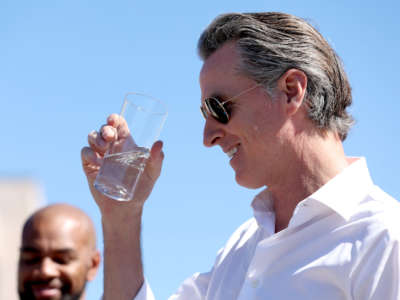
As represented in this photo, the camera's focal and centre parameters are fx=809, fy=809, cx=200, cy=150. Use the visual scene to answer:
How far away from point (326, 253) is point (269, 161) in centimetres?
66

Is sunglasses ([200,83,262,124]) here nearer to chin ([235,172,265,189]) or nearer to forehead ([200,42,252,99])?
forehead ([200,42,252,99])

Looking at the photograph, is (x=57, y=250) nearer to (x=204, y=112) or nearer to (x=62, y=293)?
(x=62, y=293)

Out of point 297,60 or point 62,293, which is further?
point 297,60

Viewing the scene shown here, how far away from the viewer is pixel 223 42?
447 cm

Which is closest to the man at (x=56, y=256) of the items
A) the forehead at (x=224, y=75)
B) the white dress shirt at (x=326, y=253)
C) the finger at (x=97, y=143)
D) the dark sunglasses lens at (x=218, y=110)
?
the finger at (x=97, y=143)

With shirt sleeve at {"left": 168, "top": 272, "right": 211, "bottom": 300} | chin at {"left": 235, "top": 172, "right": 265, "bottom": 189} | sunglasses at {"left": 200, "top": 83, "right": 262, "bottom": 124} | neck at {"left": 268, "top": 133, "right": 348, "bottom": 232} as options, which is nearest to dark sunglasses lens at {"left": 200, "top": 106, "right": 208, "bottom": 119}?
sunglasses at {"left": 200, "top": 83, "right": 262, "bottom": 124}

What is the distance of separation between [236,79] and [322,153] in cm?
61

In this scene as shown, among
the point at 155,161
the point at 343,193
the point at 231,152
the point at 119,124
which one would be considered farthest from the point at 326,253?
the point at 119,124

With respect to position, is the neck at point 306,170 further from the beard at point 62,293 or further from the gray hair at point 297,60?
the beard at point 62,293

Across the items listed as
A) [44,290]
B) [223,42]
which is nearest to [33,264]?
[44,290]

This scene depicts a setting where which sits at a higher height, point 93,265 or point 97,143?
point 97,143

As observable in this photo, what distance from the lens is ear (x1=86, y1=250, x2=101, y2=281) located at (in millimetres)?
3238

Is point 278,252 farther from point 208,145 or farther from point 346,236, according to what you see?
point 208,145

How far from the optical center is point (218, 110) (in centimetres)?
422
